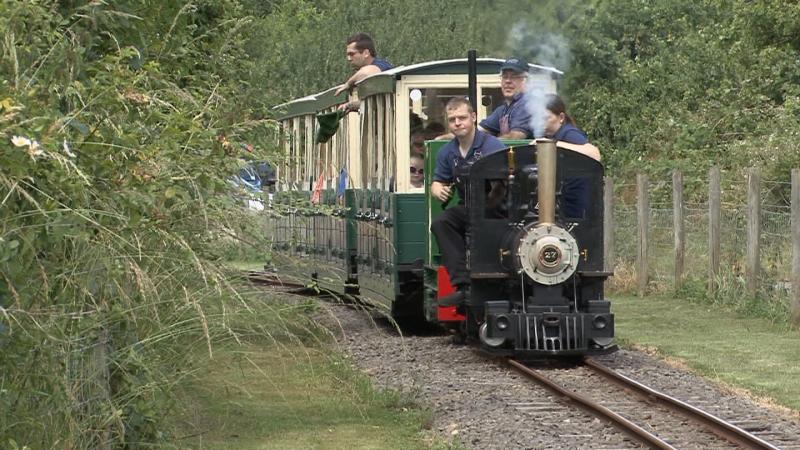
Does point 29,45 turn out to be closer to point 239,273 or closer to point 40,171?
point 40,171

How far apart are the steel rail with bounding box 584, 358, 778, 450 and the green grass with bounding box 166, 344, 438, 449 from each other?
1.70 metres

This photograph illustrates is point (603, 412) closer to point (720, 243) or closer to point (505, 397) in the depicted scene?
point (505, 397)

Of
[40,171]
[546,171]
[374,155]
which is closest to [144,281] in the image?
[40,171]

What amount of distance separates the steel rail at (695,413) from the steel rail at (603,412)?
46 cm

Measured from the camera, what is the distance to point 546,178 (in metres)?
13.0

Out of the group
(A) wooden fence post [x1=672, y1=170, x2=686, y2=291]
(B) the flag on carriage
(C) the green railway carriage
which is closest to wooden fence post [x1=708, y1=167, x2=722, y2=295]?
(A) wooden fence post [x1=672, y1=170, x2=686, y2=291]

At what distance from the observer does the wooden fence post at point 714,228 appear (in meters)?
19.4

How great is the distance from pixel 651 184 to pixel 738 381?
12.0m

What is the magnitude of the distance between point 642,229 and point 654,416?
10.7 metres

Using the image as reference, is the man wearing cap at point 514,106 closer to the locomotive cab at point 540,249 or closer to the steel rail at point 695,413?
the locomotive cab at point 540,249

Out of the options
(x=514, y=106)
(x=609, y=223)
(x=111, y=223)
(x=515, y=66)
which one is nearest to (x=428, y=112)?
(x=514, y=106)

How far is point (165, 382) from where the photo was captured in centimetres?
792

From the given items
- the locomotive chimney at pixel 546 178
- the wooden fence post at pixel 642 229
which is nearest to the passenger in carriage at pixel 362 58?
the wooden fence post at pixel 642 229

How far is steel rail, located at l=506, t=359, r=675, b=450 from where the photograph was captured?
9703 mm
